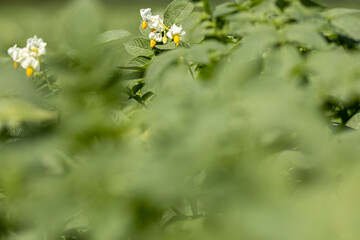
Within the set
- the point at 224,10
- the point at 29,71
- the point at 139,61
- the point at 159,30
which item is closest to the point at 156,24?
the point at 159,30

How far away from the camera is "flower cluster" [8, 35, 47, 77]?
101 centimetres

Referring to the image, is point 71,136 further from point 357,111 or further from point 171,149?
point 357,111

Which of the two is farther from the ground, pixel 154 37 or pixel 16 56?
pixel 16 56

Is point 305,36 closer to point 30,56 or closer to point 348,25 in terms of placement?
point 348,25

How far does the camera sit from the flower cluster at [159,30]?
4.36ft

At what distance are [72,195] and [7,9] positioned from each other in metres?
11.4

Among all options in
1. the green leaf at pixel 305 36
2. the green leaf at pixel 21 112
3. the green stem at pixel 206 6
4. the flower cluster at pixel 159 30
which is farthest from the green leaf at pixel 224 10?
the green leaf at pixel 21 112

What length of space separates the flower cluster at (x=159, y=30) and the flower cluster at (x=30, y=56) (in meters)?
0.36

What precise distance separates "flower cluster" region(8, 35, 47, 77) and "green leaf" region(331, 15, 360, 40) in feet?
2.16

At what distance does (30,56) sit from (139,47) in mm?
418

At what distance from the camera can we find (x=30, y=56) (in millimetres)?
1045

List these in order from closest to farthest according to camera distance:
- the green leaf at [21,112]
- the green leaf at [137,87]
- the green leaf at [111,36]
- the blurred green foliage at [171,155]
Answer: the blurred green foliage at [171,155], the green leaf at [21,112], the green leaf at [111,36], the green leaf at [137,87]

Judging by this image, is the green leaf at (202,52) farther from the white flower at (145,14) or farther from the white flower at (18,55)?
the white flower at (145,14)

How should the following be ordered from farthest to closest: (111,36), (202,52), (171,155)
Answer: (111,36), (202,52), (171,155)
